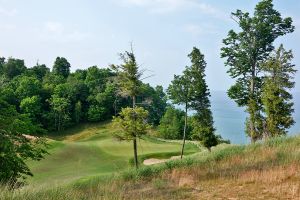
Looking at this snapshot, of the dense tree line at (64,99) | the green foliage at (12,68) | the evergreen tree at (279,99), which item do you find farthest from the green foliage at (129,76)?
the green foliage at (12,68)

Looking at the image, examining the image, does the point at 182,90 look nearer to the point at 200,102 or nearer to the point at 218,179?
the point at 200,102

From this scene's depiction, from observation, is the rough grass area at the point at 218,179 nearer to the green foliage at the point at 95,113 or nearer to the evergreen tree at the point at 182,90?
the evergreen tree at the point at 182,90

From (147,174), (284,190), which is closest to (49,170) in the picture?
(147,174)

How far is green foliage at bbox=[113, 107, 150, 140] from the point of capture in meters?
30.8

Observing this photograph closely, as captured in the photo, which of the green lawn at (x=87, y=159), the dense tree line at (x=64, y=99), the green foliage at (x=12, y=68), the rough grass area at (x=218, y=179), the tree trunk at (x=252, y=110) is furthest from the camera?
the green foliage at (x=12, y=68)

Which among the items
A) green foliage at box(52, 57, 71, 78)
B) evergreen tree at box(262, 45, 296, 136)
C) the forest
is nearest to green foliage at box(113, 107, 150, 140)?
the forest

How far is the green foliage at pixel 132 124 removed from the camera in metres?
30.8

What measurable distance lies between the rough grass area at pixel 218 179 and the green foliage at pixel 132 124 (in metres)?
14.0

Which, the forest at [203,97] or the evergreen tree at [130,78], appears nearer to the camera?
the forest at [203,97]

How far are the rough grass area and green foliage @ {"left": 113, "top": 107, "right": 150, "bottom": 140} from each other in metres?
14.0

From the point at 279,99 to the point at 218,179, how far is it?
2205 cm

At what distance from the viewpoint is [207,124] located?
46.5m

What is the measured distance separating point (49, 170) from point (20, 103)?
195 feet

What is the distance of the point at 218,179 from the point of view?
12750 mm
